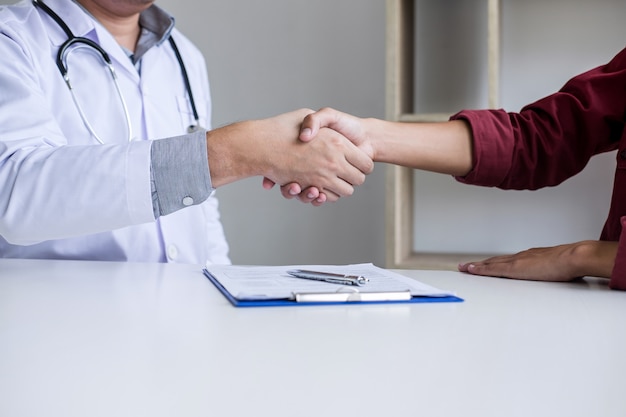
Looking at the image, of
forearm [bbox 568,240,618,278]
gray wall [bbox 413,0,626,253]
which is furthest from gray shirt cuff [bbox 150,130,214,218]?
gray wall [bbox 413,0,626,253]

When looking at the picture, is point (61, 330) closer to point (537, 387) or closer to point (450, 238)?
point (537, 387)

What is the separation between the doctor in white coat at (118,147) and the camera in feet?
4.21

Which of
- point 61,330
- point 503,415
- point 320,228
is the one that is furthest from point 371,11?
point 503,415

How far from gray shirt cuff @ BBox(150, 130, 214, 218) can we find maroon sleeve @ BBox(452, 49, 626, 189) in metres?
0.54

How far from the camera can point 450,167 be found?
147 cm

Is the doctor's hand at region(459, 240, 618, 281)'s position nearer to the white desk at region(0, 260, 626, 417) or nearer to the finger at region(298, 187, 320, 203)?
the white desk at region(0, 260, 626, 417)

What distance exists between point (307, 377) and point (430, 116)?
161cm

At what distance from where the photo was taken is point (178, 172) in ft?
4.21

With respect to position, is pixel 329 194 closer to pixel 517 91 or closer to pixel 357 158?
pixel 357 158

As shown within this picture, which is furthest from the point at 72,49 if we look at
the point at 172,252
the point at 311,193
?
the point at 311,193

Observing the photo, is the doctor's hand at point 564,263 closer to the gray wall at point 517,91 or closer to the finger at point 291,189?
the finger at point 291,189

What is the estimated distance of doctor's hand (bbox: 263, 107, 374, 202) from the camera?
1436 millimetres

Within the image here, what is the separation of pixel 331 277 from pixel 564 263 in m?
0.38

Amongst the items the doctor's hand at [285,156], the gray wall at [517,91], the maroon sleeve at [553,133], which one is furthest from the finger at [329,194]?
the gray wall at [517,91]
